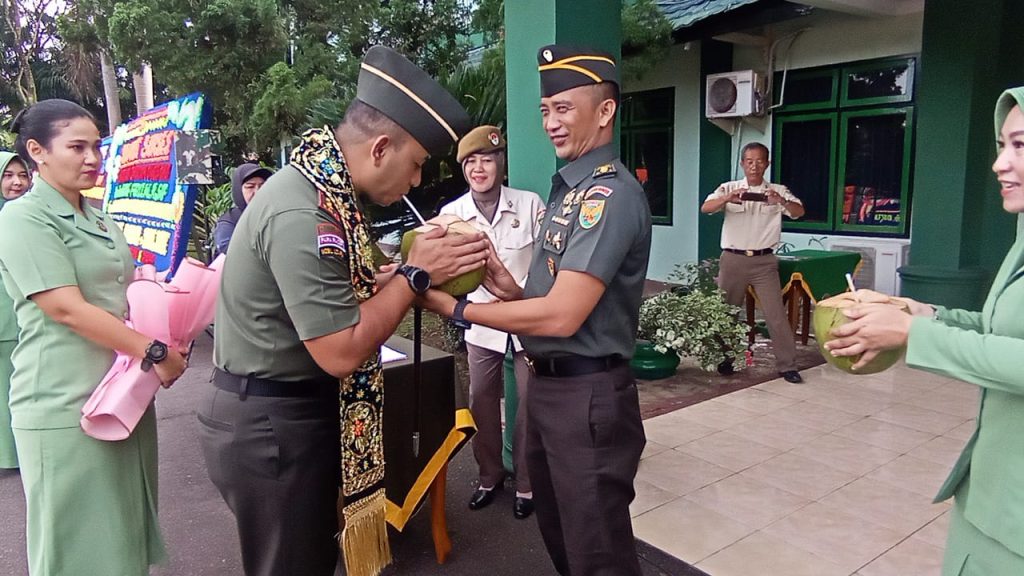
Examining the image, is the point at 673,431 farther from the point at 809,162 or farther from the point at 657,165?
the point at 657,165

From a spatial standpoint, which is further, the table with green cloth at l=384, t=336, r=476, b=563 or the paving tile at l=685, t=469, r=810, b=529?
the paving tile at l=685, t=469, r=810, b=529

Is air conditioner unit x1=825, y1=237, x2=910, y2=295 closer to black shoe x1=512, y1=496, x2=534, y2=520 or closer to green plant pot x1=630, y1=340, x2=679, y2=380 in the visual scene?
green plant pot x1=630, y1=340, x2=679, y2=380

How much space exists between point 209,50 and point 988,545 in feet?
26.7

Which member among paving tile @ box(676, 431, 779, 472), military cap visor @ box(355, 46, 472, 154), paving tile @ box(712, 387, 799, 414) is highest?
military cap visor @ box(355, 46, 472, 154)

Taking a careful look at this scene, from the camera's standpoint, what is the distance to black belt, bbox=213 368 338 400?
5.18 feet

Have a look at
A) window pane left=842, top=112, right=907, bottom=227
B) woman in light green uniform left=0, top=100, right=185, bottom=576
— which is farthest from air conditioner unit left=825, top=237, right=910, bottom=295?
woman in light green uniform left=0, top=100, right=185, bottom=576

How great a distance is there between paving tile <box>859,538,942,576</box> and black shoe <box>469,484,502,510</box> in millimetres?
1577

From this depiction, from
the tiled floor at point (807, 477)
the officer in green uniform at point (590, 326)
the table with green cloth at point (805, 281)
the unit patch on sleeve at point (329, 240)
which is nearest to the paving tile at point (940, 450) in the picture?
the tiled floor at point (807, 477)

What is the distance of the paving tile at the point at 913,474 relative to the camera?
324 cm

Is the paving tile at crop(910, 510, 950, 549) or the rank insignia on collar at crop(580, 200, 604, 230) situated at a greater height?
the rank insignia on collar at crop(580, 200, 604, 230)

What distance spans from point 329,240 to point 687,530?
2.18 m

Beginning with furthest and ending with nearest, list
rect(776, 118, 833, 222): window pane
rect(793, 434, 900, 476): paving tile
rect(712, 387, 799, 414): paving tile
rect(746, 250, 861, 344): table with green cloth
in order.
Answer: rect(776, 118, 833, 222): window pane → rect(746, 250, 861, 344): table with green cloth → rect(712, 387, 799, 414): paving tile → rect(793, 434, 900, 476): paving tile

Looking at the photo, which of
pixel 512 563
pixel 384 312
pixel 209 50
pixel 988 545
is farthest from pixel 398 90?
pixel 209 50

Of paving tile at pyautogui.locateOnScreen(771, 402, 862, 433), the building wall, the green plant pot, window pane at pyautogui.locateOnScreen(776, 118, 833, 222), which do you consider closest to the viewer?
paving tile at pyautogui.locateOnScreen(771, 402, 862, 433)
